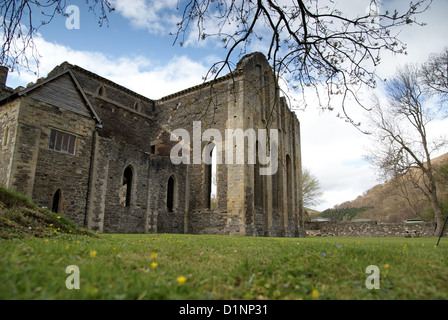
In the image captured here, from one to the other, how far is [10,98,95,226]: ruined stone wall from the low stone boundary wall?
22.5 m

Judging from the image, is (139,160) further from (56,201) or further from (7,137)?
(7,137)

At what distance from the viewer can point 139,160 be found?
19.2 meters

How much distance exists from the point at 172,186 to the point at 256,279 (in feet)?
61.7

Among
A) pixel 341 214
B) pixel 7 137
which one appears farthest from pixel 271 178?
pixel 341 214

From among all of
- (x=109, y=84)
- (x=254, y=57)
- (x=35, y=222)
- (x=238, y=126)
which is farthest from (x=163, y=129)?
(x=35, y=222)

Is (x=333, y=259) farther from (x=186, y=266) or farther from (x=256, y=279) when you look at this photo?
(x=186, y=266)

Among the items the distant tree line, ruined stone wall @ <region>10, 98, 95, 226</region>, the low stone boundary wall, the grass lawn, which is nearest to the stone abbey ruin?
ruined stone wall @ <region>10, 98, 95, 226</region>

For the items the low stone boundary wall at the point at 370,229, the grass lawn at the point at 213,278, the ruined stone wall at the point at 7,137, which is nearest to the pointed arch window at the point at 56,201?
the ruined stone wall at the point at 7,137

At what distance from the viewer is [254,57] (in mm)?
21719

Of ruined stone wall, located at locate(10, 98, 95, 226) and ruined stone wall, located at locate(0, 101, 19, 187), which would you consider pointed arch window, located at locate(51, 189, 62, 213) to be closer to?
ruined stone wall, located at locate(10, 98, 95, 226)

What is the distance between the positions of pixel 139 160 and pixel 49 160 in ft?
18.4

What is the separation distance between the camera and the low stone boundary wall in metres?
24.0

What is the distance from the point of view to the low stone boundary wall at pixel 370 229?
24.0 meters

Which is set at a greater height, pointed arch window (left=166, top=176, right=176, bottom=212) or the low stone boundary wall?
pointed arch window (left=166, top=176, right=176, bottom=212)
